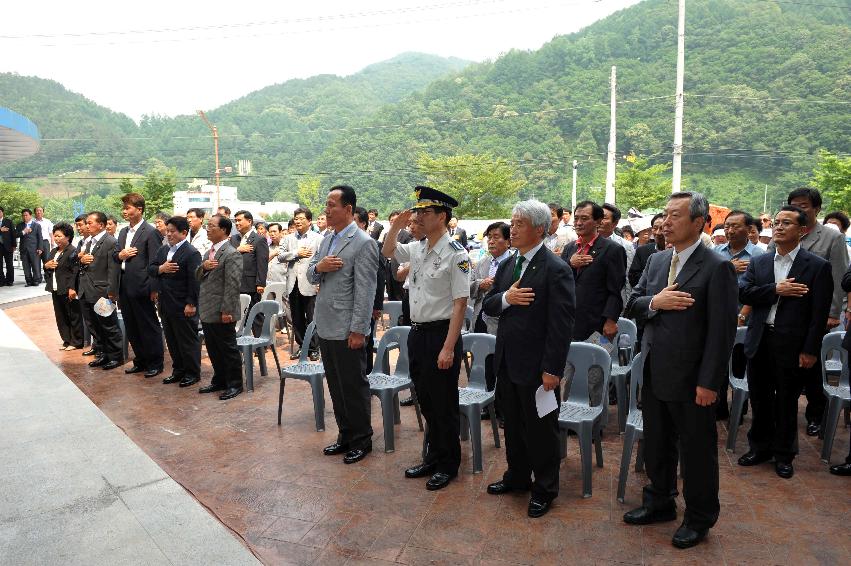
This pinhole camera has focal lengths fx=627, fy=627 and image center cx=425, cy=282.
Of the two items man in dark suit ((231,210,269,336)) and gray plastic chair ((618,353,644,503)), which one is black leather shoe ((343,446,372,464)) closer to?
gray plastic chair ((618,353,644,503))

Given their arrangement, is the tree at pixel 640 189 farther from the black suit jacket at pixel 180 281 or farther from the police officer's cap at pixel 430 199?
the police officer's cap at pixel 430 199

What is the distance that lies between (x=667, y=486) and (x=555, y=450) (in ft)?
1.88

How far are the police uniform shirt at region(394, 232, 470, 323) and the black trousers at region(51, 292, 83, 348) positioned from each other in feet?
19.0

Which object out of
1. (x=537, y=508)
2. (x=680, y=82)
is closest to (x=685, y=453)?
(x=537, y=508)

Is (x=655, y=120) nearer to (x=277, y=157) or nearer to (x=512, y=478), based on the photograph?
(x=277, y=157)

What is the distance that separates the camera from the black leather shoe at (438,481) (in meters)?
3.63

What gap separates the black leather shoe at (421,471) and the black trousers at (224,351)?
8.12 ft

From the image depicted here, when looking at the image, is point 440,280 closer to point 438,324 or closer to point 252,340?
point 438,324

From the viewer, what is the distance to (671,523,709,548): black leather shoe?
2912mm

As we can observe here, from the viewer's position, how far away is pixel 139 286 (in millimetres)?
6250

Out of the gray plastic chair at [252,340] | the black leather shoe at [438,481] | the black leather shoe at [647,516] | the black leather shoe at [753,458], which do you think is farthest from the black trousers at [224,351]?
the black leather shoe at [753,458]

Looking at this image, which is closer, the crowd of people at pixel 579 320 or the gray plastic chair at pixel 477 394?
the crowd of people at pixel 579 320

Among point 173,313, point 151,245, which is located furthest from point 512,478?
point 151,245

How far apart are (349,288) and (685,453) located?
2198 mm
